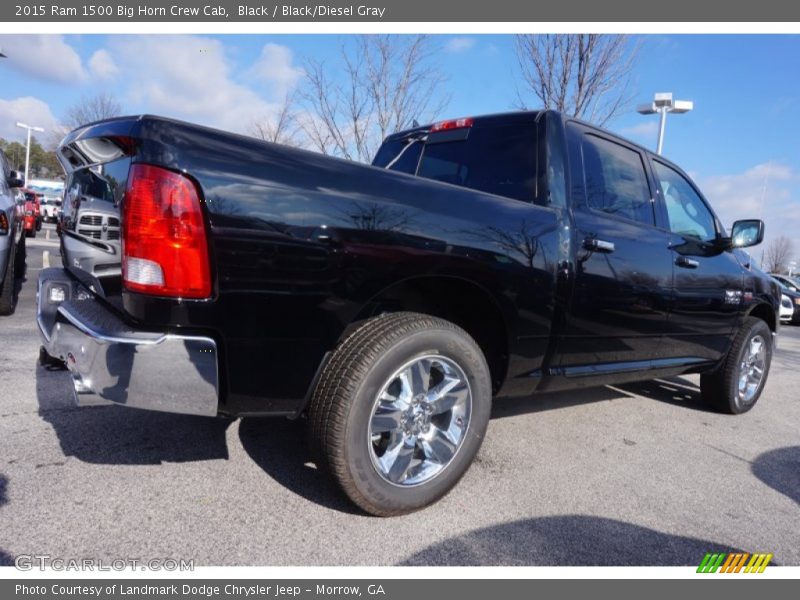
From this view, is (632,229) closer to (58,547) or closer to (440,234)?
(440,234)

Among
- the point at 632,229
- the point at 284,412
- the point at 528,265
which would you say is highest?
the point at 632,229

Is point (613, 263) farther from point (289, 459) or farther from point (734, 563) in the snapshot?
point (289, 459)

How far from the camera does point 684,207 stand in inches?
151

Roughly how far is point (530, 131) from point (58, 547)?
9.51 ft

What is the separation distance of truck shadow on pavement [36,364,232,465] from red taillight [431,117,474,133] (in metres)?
2.31

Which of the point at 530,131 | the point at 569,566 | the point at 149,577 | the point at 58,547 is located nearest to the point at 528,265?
the point at 530,131

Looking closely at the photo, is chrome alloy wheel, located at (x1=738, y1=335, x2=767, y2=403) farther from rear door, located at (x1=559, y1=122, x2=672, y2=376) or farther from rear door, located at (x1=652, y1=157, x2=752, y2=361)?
rear door, located at (x1=559, y1=122, x2=672, y2=376)

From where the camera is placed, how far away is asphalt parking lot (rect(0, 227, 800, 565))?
6.39ft

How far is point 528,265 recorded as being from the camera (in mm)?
2498

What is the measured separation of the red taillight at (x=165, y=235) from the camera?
1.68 metres

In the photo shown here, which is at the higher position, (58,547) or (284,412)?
(284,412)

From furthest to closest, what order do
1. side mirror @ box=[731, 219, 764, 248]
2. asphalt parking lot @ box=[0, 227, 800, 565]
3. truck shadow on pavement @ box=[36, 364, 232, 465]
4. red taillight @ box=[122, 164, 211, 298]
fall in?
side mirror @ box=[731, 219, 764, 248] → truck shadow on pavement @ box=[36, 364, 232, 465] → asphalt parking lot @ box=[0, 227, 800, 565] → red taillight @ box=[122, 164, 211, 298]

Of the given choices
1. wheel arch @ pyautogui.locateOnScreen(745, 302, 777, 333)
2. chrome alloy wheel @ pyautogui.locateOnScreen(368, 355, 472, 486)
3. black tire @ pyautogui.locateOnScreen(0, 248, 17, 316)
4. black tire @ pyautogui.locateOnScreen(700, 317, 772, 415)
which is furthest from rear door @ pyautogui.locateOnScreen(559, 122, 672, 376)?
black tire @ pyautogui.locateOnScreen(0, 248, 17, 316)

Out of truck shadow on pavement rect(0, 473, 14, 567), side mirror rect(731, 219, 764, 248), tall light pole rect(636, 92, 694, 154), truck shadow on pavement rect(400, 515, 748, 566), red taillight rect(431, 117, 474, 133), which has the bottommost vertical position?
truck shadow on pavement rect(400, 515, 748, 566)
